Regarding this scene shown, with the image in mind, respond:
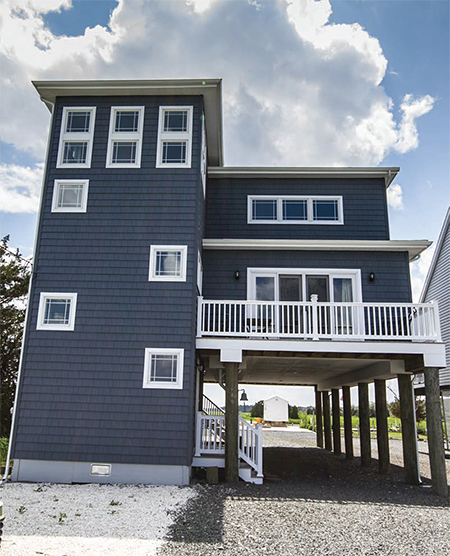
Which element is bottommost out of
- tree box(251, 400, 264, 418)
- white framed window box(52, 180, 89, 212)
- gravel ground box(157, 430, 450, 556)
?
gravel ground box(157, 430, 450, 556)

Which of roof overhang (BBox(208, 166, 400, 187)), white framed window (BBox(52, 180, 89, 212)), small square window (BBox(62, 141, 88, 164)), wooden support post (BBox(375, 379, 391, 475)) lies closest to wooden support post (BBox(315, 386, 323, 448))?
wooden support post (BBox(375, 379, 391, 475))

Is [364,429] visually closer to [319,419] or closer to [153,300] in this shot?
[319,419]

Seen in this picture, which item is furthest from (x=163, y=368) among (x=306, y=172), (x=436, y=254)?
(x=436, y=254)

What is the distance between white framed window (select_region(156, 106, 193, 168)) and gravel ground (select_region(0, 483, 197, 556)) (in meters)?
7.34

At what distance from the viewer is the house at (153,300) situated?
10156 millimetres

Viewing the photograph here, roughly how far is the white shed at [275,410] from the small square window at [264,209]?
2355 centimetres

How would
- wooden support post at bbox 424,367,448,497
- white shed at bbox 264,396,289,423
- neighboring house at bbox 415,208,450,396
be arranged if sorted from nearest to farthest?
wooden support post at bbox 424,367,448,497, neighboring house at bbox 415,208,450,396, white shed at bbox 264,396,289,423

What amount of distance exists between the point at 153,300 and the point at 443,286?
14.3m

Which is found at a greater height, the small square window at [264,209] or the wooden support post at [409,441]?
the small square window at [264,209]

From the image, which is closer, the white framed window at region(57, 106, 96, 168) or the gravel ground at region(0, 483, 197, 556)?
the gravel ground at region(0, 483, 197, 556)

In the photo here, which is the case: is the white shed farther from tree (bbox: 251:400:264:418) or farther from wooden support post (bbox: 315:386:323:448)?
wooden support post (bbox: 315:386:323:448)

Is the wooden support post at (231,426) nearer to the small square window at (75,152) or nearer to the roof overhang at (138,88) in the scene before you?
the small square window at (75,152)

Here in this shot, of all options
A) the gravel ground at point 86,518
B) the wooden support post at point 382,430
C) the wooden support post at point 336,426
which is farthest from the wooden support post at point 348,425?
the gravel ground at point 86,518

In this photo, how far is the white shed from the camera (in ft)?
115
